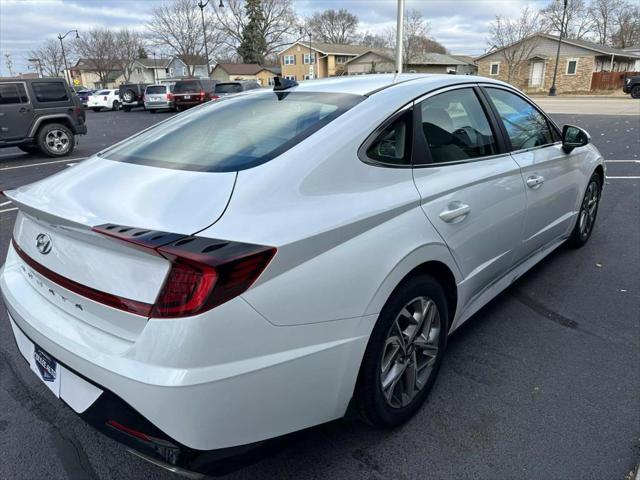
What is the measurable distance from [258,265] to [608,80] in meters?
51.7

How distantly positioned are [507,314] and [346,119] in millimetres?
2173

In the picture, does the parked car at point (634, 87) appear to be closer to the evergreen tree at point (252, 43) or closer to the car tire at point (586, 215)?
the car tire at point (586, 215)

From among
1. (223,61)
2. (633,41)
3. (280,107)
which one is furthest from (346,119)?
(633,41)

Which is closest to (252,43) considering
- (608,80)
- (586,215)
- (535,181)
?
(608,80)

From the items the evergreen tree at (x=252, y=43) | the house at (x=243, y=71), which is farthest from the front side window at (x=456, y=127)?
the evergreen tree at (x=252, y=43)

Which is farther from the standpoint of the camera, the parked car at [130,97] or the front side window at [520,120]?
the parked car at [130,97]

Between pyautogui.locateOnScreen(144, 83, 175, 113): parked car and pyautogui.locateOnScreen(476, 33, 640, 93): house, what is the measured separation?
35504 millimetres

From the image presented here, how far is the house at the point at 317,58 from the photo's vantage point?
63.2 metres

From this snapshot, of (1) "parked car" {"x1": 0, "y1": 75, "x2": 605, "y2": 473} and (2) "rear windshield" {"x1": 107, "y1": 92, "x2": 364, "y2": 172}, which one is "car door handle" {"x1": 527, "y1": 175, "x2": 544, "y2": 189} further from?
(2) "rear windshield" {"x1": 107, "y1": 92, "x2": 364, "y2": 172}

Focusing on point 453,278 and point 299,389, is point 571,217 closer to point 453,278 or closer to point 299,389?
point 453,278

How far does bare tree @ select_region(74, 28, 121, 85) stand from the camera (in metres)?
71.6

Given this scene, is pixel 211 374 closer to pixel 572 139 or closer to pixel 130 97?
pixel 572 139

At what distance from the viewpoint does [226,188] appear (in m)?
1.77

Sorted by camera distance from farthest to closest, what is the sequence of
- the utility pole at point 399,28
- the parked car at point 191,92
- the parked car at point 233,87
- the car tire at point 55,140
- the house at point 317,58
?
the house at point 317,58, the parked car at point 191,92, the parked car at point 233,87, the utility pole at point 399,28, the car tire at point 55,140
